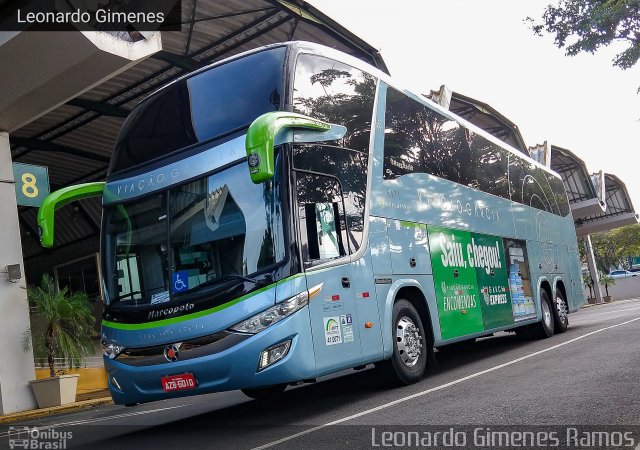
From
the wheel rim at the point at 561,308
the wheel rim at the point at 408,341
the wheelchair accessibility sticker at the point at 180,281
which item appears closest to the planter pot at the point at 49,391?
the wheelchair accessibility sticker at the point at 180,281

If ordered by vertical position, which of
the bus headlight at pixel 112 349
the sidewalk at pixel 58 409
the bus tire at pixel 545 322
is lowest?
the sidewalk at pixel 58 409

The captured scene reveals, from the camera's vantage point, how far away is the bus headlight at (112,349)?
7.17m

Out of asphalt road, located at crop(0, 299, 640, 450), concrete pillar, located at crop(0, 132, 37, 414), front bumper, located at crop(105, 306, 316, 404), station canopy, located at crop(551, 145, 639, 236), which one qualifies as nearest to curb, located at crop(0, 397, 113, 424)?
concrete pillar, located at crop(0, 132, 37, 414)

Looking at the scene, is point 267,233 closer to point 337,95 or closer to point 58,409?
point 337,95

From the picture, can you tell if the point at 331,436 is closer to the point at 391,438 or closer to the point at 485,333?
the point at 391,438

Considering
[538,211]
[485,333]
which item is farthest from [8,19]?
[538,211]

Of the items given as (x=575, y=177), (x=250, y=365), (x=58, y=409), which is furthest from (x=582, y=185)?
(x=250, y=365)

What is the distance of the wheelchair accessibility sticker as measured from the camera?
6895 mm

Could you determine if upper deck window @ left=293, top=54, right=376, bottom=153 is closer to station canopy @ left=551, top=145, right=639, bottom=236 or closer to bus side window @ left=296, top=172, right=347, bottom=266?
bus side window @ left=296, top=172, right=347, bottom=266

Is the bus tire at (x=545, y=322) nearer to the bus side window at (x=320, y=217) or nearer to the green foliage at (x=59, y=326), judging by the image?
the bus side window at (x=320, y=217)

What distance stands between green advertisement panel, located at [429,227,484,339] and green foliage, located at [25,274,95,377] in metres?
8.61

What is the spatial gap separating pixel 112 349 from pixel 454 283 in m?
5.06

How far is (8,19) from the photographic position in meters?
11.8

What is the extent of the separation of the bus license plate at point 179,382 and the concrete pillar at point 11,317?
809cm
